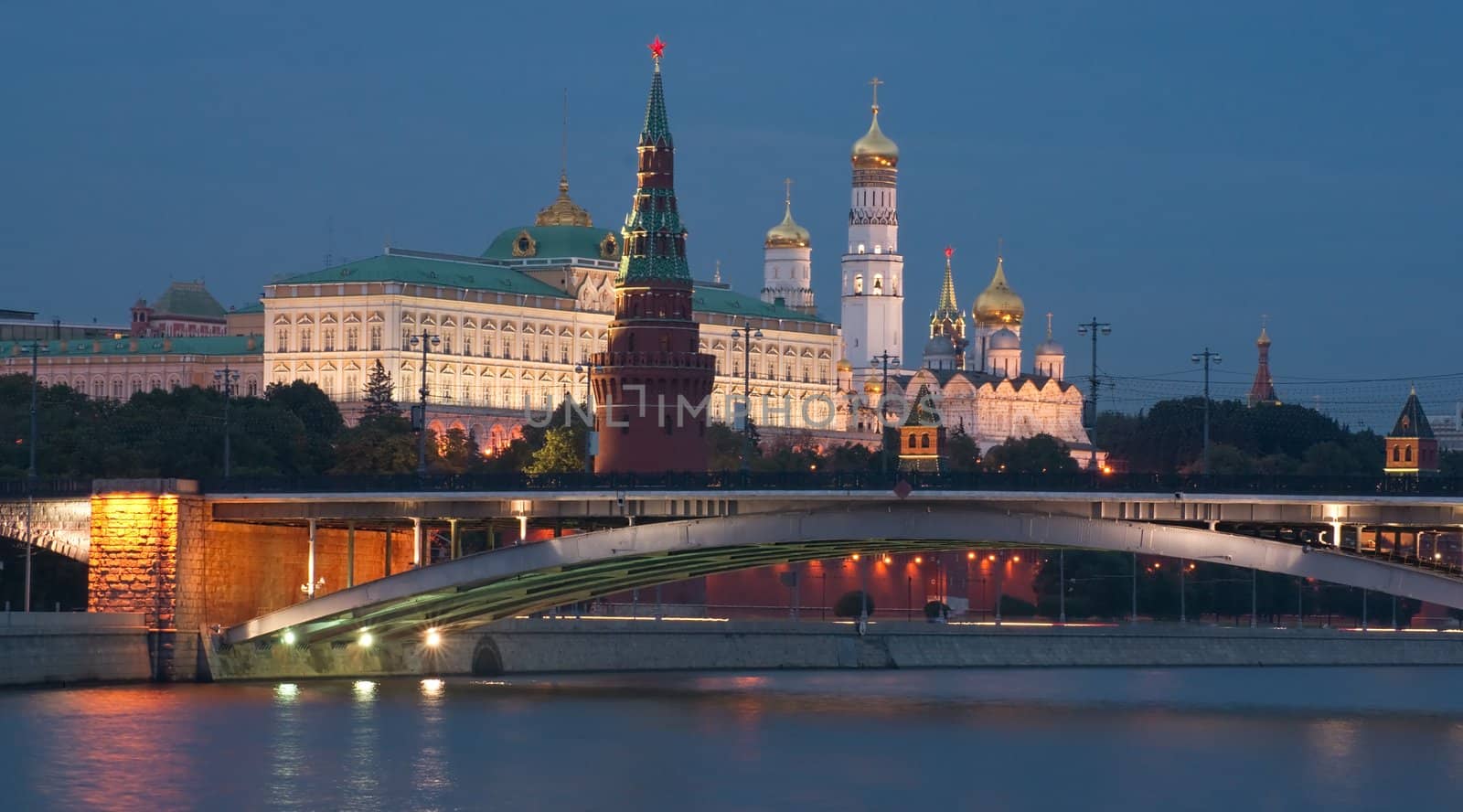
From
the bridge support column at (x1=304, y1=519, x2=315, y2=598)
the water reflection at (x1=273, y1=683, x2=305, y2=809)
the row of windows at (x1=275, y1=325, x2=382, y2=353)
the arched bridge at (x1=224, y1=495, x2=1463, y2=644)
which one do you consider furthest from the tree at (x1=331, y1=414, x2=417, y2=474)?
the row of windows at (x1=275, y1=325, x2=382, y2=353)

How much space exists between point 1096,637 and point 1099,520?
1209 inches

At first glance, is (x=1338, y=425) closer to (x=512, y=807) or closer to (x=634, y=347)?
(x=634, y=347)

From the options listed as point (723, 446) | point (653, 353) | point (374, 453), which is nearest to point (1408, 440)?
point (653, 353)

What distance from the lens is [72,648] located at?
7706 cm

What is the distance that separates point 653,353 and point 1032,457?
59893 mm

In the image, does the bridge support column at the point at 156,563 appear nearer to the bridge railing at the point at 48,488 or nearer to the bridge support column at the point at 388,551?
the bridge railing at the point at 48,488

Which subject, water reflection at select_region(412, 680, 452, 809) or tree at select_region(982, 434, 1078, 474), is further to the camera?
tree at select_region(982, 434, 1078, 474)

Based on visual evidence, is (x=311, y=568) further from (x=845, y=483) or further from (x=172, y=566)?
(x=845, y=483)

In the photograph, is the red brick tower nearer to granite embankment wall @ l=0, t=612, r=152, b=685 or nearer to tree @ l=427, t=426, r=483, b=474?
tree @ l=427, t=426, r=483, b=474

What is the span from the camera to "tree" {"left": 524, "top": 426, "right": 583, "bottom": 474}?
128400 millimetres

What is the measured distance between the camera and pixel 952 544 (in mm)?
76188

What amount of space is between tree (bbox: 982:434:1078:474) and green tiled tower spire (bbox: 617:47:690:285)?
148 ft

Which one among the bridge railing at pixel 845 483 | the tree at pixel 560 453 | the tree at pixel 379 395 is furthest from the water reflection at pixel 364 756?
the tree at pixel 379 395

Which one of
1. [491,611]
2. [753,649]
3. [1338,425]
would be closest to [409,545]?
[491,611]
